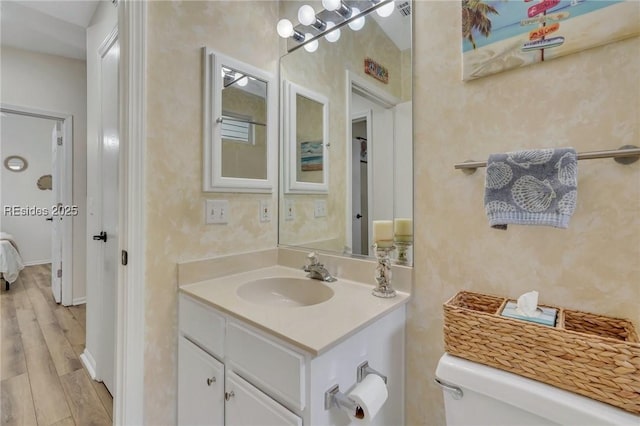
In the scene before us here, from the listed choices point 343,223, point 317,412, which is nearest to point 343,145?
point 343,223

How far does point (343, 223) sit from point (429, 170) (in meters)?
0.49

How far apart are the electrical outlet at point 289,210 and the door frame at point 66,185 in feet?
9.09

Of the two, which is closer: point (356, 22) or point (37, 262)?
point (356, 22)

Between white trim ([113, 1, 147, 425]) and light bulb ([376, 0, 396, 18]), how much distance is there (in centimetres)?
97

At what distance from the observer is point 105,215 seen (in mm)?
1871

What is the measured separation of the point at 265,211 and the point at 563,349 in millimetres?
1311

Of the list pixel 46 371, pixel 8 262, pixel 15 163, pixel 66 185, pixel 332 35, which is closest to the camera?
pixel 332 35

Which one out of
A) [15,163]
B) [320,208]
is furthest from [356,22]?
[15,163]

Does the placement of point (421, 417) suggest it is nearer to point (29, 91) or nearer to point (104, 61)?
point (104, 61)

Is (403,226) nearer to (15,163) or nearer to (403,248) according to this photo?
(403,248)

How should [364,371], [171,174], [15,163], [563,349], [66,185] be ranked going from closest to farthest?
[563,349], [364,371], [171,174], [66,185], [15,163]

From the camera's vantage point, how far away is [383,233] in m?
1.18

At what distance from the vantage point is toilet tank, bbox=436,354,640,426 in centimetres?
69

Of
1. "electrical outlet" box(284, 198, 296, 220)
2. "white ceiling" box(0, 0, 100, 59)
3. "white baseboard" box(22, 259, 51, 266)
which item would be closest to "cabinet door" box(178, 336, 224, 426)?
"electrical outlet" box(284, 198, 296, 220)
